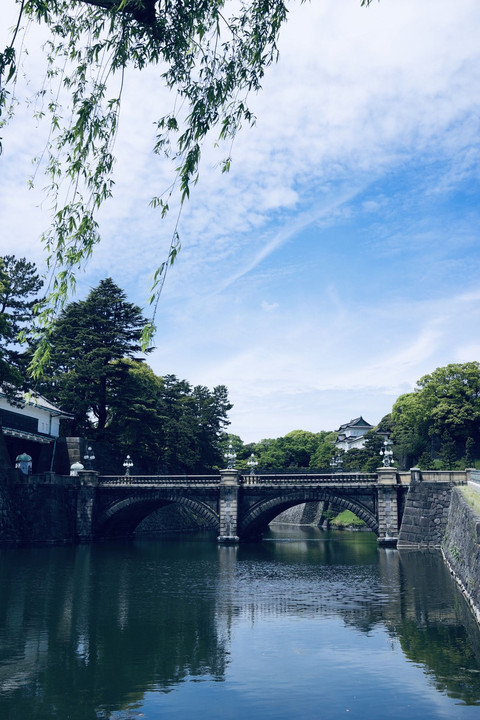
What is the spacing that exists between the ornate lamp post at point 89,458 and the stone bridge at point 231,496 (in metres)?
2.22

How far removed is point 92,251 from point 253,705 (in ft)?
31.9

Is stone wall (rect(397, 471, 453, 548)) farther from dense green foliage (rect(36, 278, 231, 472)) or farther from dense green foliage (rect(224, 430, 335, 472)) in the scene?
dense green foliage (rect(224, 430, 335, 472))

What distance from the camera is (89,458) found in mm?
60031

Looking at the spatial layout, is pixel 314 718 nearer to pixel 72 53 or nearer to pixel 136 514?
pixel 72 53

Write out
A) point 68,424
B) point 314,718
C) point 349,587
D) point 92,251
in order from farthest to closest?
point 68,424 < point 349,587 < point 314,718 < point 92,251

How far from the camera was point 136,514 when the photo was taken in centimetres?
6366

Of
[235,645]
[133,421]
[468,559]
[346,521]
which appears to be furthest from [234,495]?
[346,521]

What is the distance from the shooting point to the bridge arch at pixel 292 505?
52.4 meters

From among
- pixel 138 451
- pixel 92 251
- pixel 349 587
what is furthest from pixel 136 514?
pixel 92 251

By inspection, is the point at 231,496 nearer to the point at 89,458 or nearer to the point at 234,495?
the point at 234,495

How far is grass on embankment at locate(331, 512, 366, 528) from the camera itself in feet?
282

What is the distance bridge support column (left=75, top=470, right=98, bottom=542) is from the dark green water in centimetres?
2154

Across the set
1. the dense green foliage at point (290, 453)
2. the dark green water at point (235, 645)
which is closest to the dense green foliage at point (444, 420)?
the dense green foliage at point (290, 453)

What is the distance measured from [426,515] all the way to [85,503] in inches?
1170
